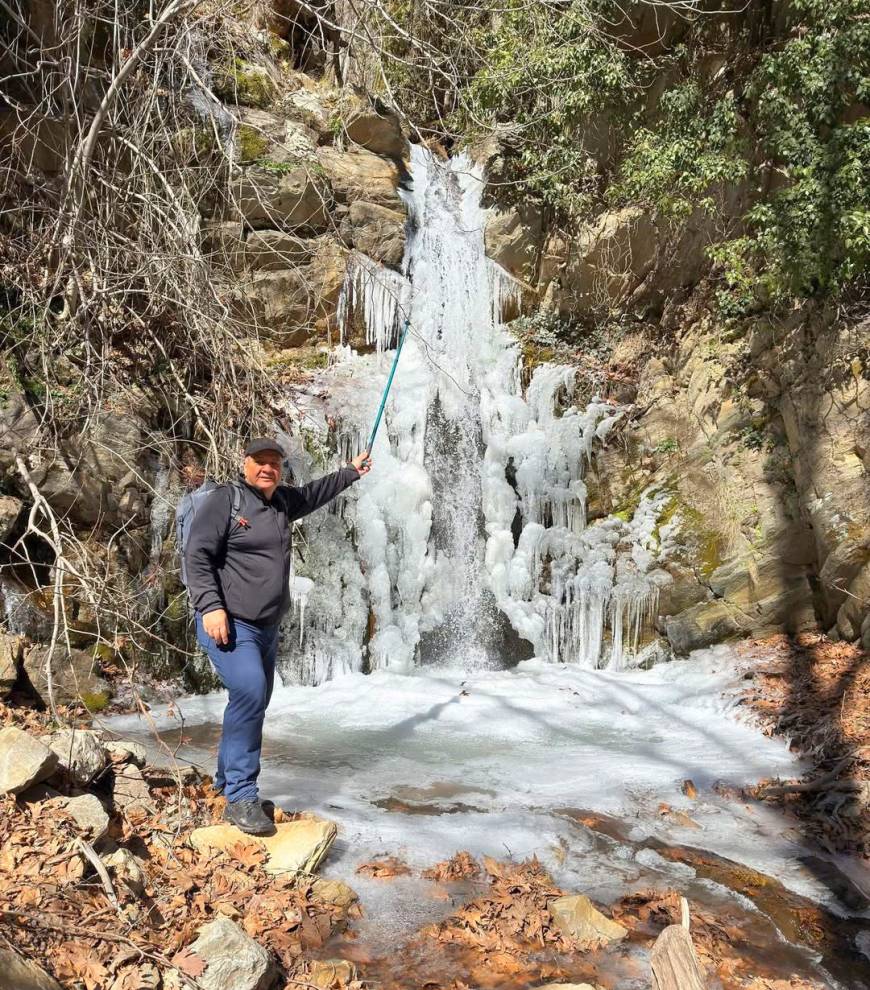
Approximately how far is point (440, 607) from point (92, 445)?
394 centimetres

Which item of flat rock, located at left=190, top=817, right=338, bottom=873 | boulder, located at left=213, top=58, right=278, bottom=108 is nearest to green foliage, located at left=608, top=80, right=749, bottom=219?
boulder, located at left=213, top=58, right=278, bottom=108

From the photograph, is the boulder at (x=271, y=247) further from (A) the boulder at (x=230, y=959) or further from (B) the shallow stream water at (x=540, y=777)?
(A) the boulder at (x=230, y=959)

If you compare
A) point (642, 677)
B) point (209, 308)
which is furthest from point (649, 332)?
point (209, 308)

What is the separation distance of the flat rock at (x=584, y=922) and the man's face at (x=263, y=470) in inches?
83.8

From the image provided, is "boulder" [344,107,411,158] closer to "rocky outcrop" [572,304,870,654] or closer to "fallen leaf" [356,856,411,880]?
"rocky outcrop" [572,304,870,654]

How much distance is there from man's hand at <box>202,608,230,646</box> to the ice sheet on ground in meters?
1.17

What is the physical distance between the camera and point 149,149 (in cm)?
567

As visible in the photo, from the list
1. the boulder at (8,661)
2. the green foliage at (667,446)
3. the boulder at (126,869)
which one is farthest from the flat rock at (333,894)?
the green foliage at (667,446)

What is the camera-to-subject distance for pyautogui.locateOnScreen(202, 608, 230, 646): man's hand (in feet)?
10.2

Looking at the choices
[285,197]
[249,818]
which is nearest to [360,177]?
[285,197]

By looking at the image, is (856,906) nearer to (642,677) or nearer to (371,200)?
(642,677)

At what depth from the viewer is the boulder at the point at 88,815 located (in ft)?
9.06

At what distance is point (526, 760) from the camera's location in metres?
5.09

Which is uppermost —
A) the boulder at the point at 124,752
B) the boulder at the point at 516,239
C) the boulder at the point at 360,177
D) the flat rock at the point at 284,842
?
the boulder at the point at 360,177
